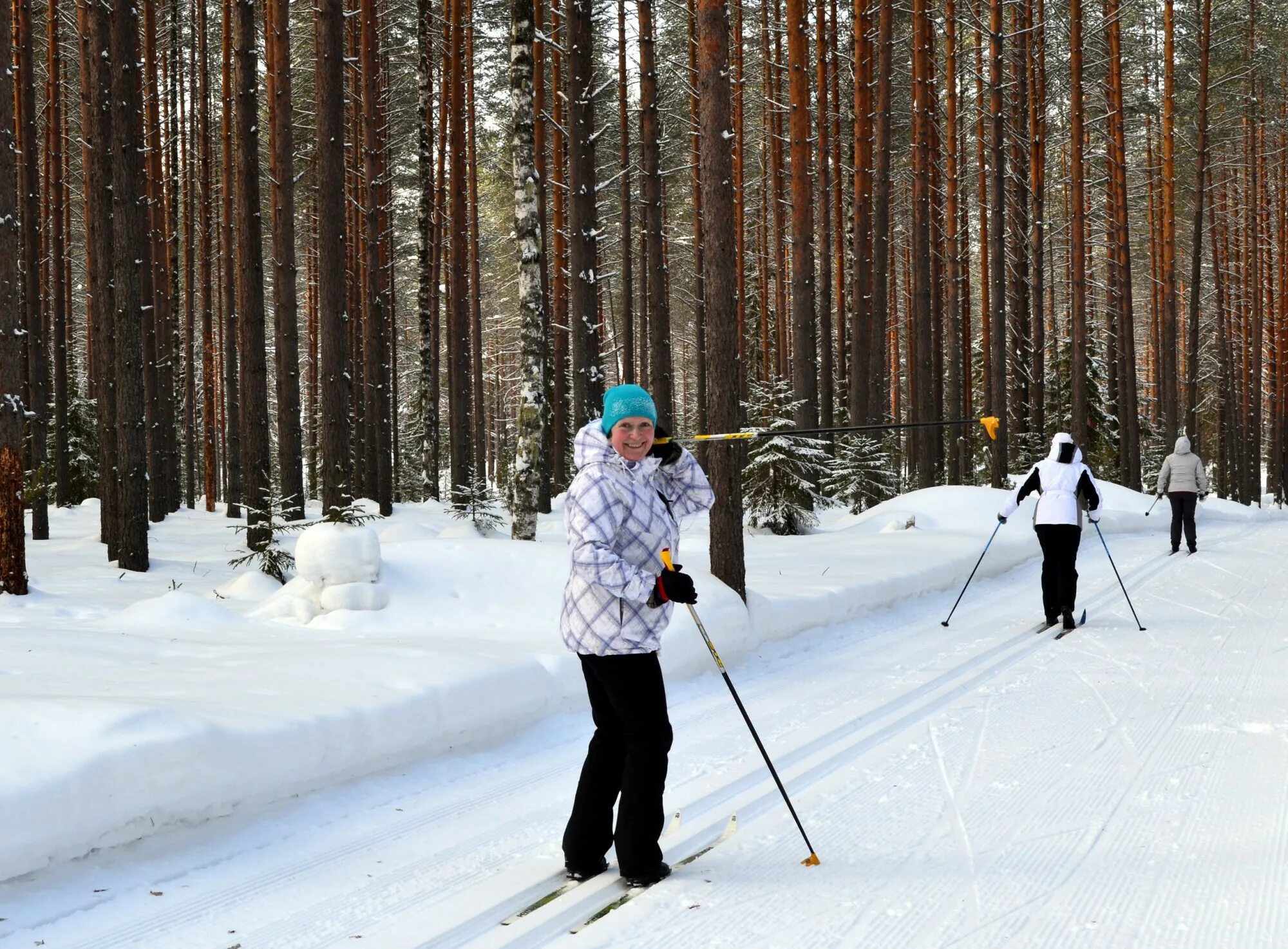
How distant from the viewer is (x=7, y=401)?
879cm

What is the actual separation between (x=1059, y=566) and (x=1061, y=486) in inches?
30.6

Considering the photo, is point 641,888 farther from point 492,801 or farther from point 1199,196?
point 1199,196

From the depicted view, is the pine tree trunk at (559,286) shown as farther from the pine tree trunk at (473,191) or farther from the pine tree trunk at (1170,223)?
the pine tree trunk at (1170,223)

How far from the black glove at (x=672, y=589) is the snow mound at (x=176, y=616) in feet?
15.9

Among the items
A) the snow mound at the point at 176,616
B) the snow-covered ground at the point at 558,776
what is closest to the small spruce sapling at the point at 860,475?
the snow-covered ground at the point at 558,776

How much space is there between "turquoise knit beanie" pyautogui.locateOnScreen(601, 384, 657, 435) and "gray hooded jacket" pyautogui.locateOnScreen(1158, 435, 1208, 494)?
49.3 ft

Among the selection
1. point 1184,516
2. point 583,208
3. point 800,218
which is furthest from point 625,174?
point 1184,516

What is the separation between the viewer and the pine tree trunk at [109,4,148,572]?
11.5 m

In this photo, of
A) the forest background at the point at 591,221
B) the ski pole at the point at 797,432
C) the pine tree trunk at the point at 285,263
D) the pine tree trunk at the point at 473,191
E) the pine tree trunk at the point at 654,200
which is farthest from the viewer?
the pine tree trunk at the point at 473,191

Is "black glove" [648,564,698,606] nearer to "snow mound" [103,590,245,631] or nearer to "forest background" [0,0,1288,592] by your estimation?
"forest background" [0,0,1288,592]

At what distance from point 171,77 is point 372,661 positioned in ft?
67.4

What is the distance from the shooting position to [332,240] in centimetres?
1362

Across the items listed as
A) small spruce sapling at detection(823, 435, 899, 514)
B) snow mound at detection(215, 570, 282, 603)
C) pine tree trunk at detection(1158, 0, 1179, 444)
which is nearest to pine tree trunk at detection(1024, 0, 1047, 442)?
pine tree trunk at detection(1158, 0, 1179, 444)

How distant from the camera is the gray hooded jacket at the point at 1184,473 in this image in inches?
656
